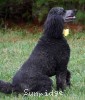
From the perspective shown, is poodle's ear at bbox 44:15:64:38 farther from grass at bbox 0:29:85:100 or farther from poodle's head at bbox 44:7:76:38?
grass at bbox 0:29:85:100

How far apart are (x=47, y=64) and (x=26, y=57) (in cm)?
348

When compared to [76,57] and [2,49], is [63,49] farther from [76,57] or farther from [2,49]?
[2,49]

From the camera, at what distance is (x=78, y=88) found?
6203mm

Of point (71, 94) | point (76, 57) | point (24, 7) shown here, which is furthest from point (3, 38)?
point (71, 94)

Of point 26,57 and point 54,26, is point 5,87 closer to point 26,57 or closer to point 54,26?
point 54,26

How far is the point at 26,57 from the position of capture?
9273 millimetres

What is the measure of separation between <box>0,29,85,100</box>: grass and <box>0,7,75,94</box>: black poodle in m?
0.17

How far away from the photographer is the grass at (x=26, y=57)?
574 centimetres

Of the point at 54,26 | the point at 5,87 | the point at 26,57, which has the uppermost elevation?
the point at 54,26

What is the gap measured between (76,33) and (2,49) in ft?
9.88

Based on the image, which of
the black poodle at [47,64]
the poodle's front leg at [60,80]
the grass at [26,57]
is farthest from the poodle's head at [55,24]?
the grass at [26,57]

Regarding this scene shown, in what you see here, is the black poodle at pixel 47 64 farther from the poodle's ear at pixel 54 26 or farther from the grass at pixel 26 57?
the grass at pixel 26 57

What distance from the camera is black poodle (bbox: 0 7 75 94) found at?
5676 mm

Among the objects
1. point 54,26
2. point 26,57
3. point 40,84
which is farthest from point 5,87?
point 26,57
